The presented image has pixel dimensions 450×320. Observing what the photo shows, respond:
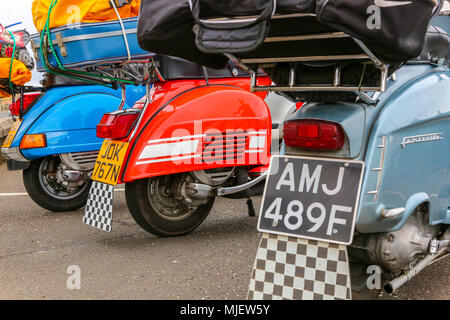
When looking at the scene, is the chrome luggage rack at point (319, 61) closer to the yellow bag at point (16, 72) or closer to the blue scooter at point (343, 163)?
the blue scooter at point (343, 163)

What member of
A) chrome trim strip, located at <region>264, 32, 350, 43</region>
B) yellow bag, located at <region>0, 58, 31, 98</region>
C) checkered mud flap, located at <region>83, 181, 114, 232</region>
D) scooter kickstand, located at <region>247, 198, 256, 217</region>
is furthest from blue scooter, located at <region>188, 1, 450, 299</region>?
yellow bag, located at <region>0, 58, 31, 98</region>

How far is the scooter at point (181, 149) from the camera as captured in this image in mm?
3820

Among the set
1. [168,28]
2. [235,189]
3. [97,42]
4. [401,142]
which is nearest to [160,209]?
[235,189]

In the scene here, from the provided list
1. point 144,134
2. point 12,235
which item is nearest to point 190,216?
point 144,134

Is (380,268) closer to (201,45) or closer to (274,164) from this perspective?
(274,164)

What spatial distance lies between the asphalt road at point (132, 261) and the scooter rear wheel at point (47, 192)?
109mm

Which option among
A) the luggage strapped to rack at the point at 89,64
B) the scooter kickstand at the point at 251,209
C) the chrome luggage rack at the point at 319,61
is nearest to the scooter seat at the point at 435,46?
the chrome luggage rack at the point at 319,61

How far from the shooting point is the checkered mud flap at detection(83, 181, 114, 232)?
12.7 feet

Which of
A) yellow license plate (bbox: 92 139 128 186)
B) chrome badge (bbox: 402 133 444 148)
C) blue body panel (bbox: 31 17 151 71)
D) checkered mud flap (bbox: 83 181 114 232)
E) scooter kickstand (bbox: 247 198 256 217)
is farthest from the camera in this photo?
scooter kickstand (bbox: 247 198 256 217)

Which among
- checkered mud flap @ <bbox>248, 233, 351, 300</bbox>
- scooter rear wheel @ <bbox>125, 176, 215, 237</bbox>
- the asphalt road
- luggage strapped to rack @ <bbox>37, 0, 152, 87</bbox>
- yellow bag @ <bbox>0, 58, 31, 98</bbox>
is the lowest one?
the asphalt road

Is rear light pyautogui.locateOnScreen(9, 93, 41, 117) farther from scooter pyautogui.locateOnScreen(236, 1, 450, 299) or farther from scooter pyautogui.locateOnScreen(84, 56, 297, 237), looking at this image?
scooter pyautogui.locateOnScreen(236, 1, 450, 299)

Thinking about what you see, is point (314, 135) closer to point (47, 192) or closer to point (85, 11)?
point (85, 11)

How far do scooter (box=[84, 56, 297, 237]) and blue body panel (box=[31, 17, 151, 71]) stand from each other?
0.41 meters

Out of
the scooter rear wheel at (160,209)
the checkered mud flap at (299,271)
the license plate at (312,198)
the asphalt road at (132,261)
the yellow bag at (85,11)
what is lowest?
the asphalt road at (132,261)
